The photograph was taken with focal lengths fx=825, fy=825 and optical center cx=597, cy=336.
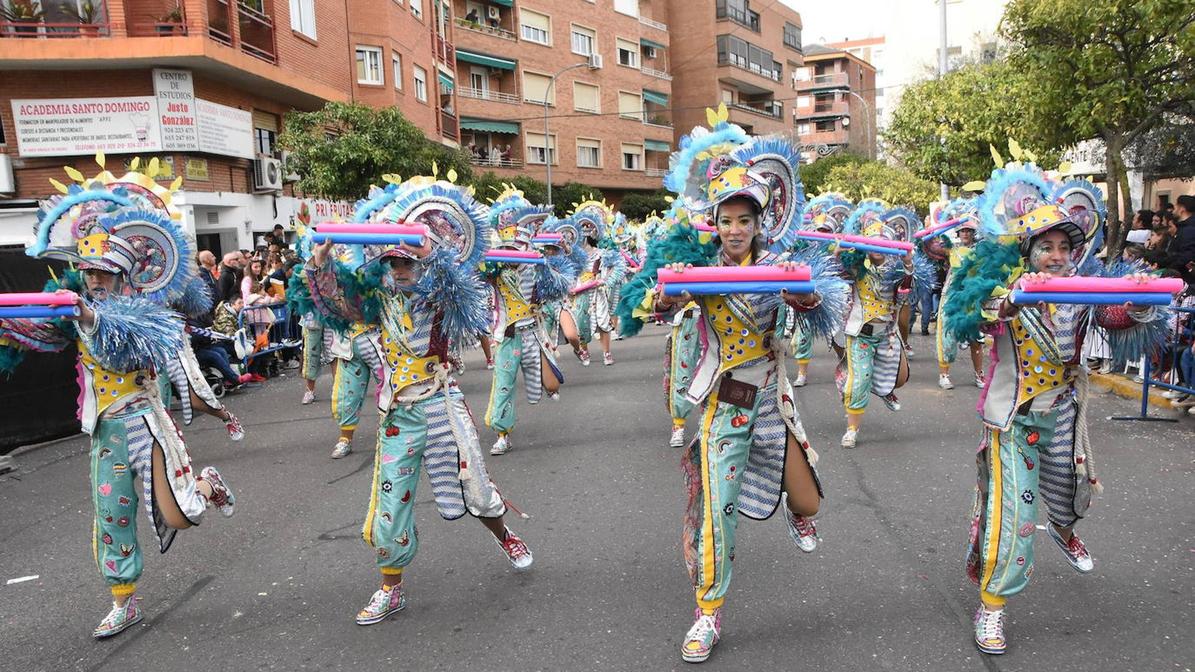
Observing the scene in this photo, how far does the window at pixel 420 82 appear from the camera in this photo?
2811 cm

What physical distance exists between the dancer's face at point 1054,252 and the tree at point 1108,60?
7.78m

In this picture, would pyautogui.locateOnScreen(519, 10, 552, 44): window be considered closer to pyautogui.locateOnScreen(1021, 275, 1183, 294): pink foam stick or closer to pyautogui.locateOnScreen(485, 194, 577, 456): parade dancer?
pyautogui.locateOnScreen(485, 194, 577, 456): parade dancer

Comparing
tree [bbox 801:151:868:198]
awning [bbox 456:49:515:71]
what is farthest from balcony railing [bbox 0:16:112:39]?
tree [bbox 801:151:868:198]

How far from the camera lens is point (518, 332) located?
752 cm

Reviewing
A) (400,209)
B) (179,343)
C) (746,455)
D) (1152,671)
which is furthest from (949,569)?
(179,343)

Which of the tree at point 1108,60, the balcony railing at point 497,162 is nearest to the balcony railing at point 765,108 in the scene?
the balcony railing at point 497,162

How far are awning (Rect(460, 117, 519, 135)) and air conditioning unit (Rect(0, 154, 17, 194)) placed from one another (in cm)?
2193

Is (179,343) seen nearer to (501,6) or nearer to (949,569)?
(949,569)

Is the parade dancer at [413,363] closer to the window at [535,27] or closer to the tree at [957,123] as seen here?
the tree at [957,123]

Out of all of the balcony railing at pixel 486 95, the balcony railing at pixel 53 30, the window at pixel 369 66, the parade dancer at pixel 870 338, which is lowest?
the parade dancer at pixel 870 338

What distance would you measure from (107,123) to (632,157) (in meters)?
32.6

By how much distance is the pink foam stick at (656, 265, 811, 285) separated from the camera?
324cm

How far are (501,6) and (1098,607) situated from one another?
39.7m

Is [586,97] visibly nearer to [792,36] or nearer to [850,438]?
[792,36]
